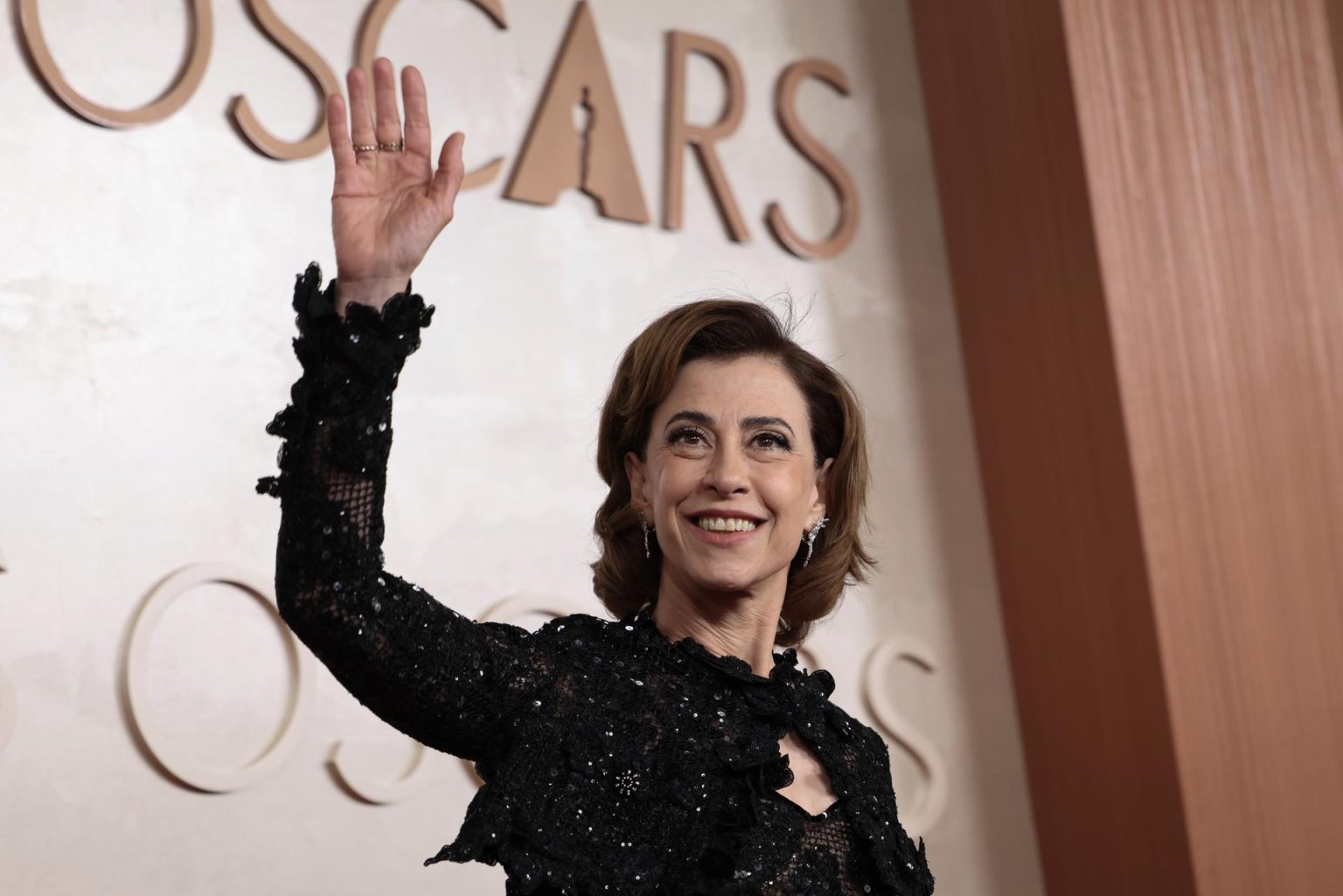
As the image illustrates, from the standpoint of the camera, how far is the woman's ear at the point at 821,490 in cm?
199

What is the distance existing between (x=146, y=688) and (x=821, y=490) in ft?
3.74

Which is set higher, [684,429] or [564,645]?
[684,429]

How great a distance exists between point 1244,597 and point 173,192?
2352mm

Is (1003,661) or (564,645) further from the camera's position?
(1003,661)

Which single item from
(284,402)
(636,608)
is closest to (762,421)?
(636,608)

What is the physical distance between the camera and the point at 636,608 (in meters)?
1.96

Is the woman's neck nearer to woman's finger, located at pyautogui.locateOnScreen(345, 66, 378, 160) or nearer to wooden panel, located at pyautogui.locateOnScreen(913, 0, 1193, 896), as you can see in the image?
woman's finger, located at pyautogui.locateOnScreen(345, 66, 378, 160)

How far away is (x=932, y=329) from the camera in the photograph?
3.57 metres

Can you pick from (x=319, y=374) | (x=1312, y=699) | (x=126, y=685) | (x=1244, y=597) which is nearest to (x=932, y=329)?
(x=1244, y=597)

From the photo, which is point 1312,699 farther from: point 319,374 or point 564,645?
point 319,374

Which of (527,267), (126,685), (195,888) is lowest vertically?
(195,888)

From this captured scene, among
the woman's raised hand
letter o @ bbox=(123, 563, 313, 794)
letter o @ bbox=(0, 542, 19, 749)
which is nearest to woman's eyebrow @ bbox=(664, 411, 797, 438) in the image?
the woman's raised hand

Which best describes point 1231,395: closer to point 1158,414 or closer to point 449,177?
point 1158,414

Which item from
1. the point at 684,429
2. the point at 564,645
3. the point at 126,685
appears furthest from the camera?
the point at 126,685
